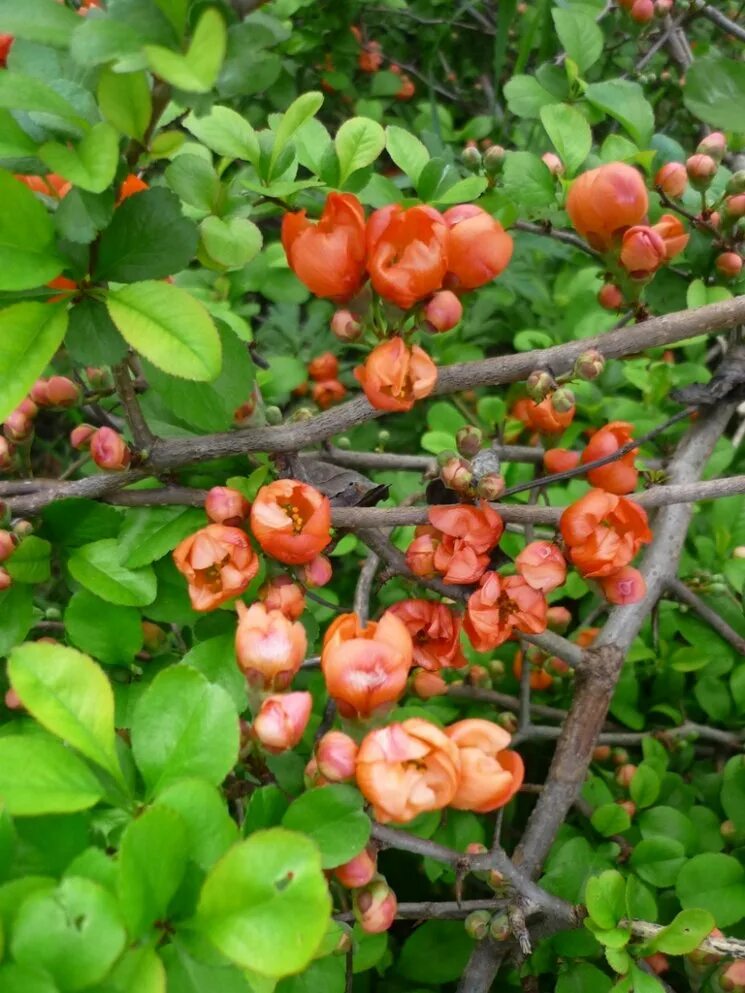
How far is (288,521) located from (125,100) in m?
0.37

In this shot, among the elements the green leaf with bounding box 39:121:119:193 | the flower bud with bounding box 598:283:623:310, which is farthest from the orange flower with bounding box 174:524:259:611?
the flower bud with bounding box 598:283:623:310

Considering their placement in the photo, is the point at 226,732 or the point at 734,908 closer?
the point at 226,732

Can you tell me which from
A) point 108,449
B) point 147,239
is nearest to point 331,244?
point 147,239

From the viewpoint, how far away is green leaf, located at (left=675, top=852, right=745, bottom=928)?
995 millimetres

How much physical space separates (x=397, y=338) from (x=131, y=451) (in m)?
0.30

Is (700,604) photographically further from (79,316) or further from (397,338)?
(79,316)

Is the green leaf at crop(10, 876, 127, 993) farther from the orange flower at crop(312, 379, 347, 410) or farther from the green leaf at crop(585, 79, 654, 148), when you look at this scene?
the orange flower at crop(312, 379, 347, 410)

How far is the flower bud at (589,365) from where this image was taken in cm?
82

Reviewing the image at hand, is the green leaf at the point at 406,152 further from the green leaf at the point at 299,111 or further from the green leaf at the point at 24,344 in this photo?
the green leaf at the point at 24,344

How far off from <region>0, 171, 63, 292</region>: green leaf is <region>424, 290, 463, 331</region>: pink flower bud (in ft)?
1.17

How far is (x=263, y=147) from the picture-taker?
901mm

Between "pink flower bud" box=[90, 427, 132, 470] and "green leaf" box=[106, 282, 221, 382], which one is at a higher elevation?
"green leaf" box=[106, 282, 221, 382]

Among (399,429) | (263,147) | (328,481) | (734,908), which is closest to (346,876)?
(328,481)

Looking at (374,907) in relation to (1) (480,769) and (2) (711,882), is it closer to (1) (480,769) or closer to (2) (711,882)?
(1) (480,769)
